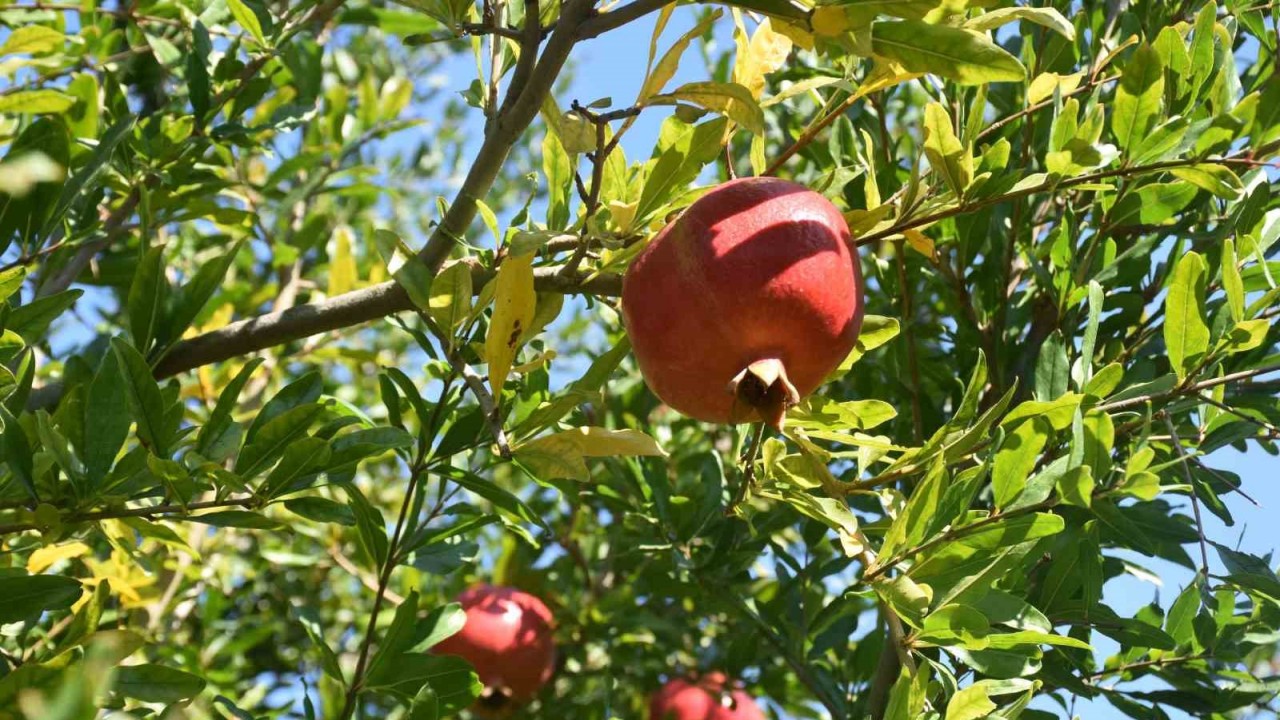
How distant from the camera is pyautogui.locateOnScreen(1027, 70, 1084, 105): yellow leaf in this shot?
120cm

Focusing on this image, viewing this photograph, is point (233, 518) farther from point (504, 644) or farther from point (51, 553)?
point (504, 644)

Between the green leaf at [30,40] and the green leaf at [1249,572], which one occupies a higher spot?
the green leaf at [30,40]

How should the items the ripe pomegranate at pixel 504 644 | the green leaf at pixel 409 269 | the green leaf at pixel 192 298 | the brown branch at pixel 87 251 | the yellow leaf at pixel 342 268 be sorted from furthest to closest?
the ripe pomegranate at pixel 504 644, the yellow leaf at pixel 342 268, the brown branch at pixel 87 251, the green leaf at pixel 192 298, the green leaf at pixel 409 269

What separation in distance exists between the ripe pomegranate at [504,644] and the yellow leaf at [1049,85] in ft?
4.38

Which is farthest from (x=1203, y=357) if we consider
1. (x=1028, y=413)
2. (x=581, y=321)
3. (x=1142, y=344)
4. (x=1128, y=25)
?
(x=581, y=321)

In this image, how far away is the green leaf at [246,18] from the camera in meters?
1.47

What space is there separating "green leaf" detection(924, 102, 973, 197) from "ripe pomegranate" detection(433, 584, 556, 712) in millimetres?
1340

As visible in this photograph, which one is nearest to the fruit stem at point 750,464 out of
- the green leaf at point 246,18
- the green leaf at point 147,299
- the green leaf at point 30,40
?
the green leaf at point 147,299

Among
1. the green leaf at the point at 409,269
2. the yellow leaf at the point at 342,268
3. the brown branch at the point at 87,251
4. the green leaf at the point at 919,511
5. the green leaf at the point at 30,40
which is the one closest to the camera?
the green leaf at the point at 919,511

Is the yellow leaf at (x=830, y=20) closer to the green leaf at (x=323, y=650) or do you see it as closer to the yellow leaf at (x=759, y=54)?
the yellow leaf at (x=759, y=54)

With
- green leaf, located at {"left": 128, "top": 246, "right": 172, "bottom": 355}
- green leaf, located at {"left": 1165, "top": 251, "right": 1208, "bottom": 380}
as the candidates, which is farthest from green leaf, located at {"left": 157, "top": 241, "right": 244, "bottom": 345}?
green leaf, located at {"left": 1165, "top": 251, "right": 1208, "bottom": 380}

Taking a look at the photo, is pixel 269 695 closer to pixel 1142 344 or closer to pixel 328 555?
pixel 328 555

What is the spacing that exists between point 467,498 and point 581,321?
0.52m

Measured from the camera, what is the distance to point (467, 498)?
294 cm
